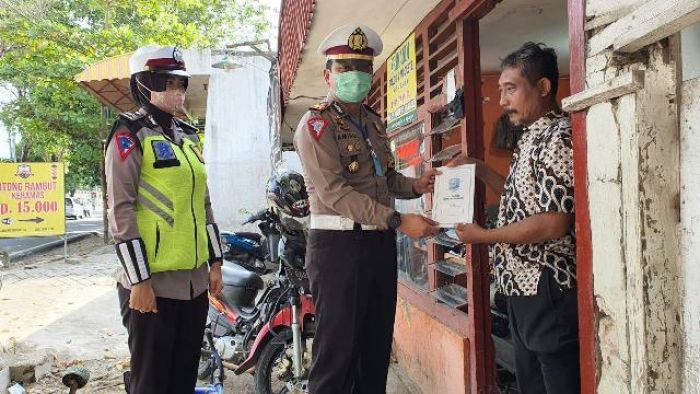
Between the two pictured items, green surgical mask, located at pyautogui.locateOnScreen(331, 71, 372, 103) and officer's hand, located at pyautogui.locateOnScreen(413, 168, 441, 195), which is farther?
officer's hand, located at pyautogui.locateOnScreen(413, 168, 441, 195)

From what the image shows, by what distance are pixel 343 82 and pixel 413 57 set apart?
5.33ft

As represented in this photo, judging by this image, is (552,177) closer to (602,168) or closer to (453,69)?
(602,168)

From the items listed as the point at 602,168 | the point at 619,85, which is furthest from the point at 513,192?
the point at 619,85

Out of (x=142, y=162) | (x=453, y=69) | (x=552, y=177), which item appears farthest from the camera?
(x=453, y=69)

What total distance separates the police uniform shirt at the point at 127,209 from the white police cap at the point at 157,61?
237 millimetres

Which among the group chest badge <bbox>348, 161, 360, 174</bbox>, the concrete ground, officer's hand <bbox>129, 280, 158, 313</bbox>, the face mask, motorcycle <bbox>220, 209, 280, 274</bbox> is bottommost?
the concrete ground

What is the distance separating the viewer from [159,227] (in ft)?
7.85

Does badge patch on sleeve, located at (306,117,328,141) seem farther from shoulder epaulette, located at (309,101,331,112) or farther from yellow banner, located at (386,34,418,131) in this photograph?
yellow banner, located at (386,34,418,131)

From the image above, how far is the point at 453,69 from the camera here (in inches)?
130

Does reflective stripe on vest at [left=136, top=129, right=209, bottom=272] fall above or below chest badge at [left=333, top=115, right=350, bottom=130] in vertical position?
below

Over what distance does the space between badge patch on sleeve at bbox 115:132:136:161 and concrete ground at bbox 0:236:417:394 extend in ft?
7.98

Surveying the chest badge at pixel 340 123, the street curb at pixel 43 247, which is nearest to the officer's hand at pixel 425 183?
the chest badge at pixel 340 123

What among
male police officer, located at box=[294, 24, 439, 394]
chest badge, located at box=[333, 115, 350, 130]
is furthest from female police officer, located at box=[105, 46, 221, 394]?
chest badge, located at box=[333, 115, 350, 130]

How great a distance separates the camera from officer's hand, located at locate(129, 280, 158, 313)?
7.43ft
